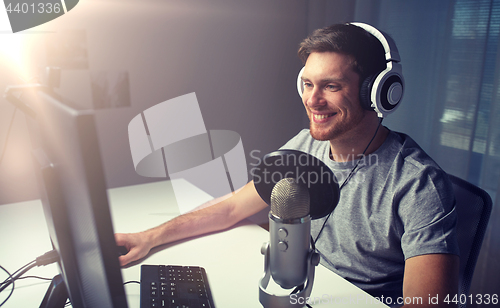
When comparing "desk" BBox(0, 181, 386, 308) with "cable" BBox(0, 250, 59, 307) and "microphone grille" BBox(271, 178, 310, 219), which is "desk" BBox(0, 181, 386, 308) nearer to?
"cable" BBox(0, 250, 59, 307)

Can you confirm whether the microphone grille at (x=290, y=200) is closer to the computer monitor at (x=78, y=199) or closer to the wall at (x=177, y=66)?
the computer monitor at (x=78, y=199)

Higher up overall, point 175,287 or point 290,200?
point 290,200

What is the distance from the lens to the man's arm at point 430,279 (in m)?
0.73

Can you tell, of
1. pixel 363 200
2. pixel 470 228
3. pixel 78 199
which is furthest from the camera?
pixel 363 200

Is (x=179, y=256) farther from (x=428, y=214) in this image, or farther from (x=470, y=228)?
(x=470, y=228)

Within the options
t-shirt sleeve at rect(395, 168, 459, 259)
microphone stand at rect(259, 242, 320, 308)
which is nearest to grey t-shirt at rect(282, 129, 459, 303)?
t-shirt sleeve at rect(395, 168, 459, 259)

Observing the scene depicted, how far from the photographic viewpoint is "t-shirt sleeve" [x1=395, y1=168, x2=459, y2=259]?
31.2 inches

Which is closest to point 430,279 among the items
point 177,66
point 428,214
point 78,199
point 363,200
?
point 428,214

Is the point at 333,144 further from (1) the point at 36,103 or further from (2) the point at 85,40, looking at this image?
(2) the point at 85,40

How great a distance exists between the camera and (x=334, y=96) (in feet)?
3.50

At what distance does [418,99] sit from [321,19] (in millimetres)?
941

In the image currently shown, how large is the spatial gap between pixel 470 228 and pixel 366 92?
444 mm

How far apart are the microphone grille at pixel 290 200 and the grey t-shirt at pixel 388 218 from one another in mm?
378

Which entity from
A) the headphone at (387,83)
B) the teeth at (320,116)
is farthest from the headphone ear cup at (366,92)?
the teeth at (320,116)
